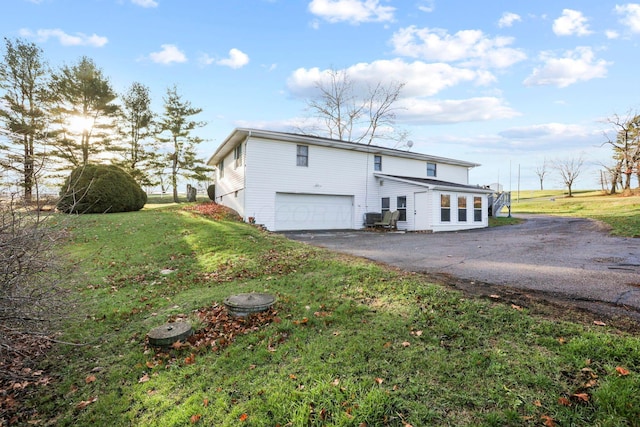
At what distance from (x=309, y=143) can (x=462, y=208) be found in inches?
377

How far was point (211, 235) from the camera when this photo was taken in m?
10.7

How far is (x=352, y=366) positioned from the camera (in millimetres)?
3230

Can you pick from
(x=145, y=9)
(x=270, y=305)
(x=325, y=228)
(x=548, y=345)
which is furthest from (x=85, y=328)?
(x=325, y=228)

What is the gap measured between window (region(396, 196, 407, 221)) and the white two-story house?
57mm

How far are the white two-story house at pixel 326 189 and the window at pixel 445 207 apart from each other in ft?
0.18

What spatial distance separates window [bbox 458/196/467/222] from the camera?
17.3 metres

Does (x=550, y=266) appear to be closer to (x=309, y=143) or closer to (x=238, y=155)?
(x=309, y=143)

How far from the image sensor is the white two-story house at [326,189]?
Result: 15531 millimetres

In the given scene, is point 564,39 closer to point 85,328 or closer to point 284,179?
point 284,179

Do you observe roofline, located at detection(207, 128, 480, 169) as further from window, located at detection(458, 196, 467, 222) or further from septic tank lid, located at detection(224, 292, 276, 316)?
septic tank lid, located at detection(224, 292, 276, 316)

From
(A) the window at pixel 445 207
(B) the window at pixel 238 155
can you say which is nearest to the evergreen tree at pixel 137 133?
(B) the window at pixel 238 155

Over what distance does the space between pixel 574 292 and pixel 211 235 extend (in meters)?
9.86

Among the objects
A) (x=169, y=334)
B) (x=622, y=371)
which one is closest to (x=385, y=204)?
(x=169, y=334)

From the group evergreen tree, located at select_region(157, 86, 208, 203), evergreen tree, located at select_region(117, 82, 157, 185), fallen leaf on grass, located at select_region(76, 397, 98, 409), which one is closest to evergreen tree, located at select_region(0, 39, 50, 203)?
evergreen tree, located at select_region(117, 82, 157, 185)
